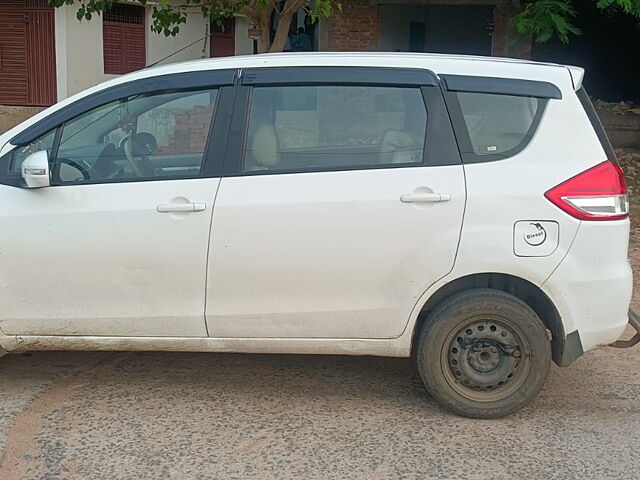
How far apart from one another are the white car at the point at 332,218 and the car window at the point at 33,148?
0.01m

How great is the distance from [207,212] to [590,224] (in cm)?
196

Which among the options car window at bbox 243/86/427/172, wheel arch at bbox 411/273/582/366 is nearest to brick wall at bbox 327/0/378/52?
car window at bbox 243/86/427/172

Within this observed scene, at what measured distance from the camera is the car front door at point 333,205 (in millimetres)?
3791

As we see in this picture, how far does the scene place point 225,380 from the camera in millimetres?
4516

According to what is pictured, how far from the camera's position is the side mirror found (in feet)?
12.5

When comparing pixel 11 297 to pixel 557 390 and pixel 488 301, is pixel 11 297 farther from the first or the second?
pixel 557 390

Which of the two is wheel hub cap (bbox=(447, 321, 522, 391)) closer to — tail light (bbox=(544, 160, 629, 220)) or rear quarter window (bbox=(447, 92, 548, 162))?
tail light (bbox=(544, 160, 629, 220))

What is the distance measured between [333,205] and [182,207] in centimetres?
78

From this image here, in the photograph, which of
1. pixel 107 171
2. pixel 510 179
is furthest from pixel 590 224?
pixel 107 171

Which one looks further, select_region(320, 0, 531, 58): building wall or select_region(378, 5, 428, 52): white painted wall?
select_region(378, 5, 428, 52): white painted wall

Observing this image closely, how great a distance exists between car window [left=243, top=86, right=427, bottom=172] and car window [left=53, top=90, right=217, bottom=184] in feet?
1.00

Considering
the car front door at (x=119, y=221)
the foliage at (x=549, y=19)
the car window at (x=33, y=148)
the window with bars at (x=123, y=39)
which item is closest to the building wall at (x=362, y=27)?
the window with bars at (x=123, y=39)

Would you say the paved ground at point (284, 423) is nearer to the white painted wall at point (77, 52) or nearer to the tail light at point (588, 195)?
the tail light at point (588, 195)

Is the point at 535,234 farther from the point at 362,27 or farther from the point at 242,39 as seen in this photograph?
the point at 242,39
